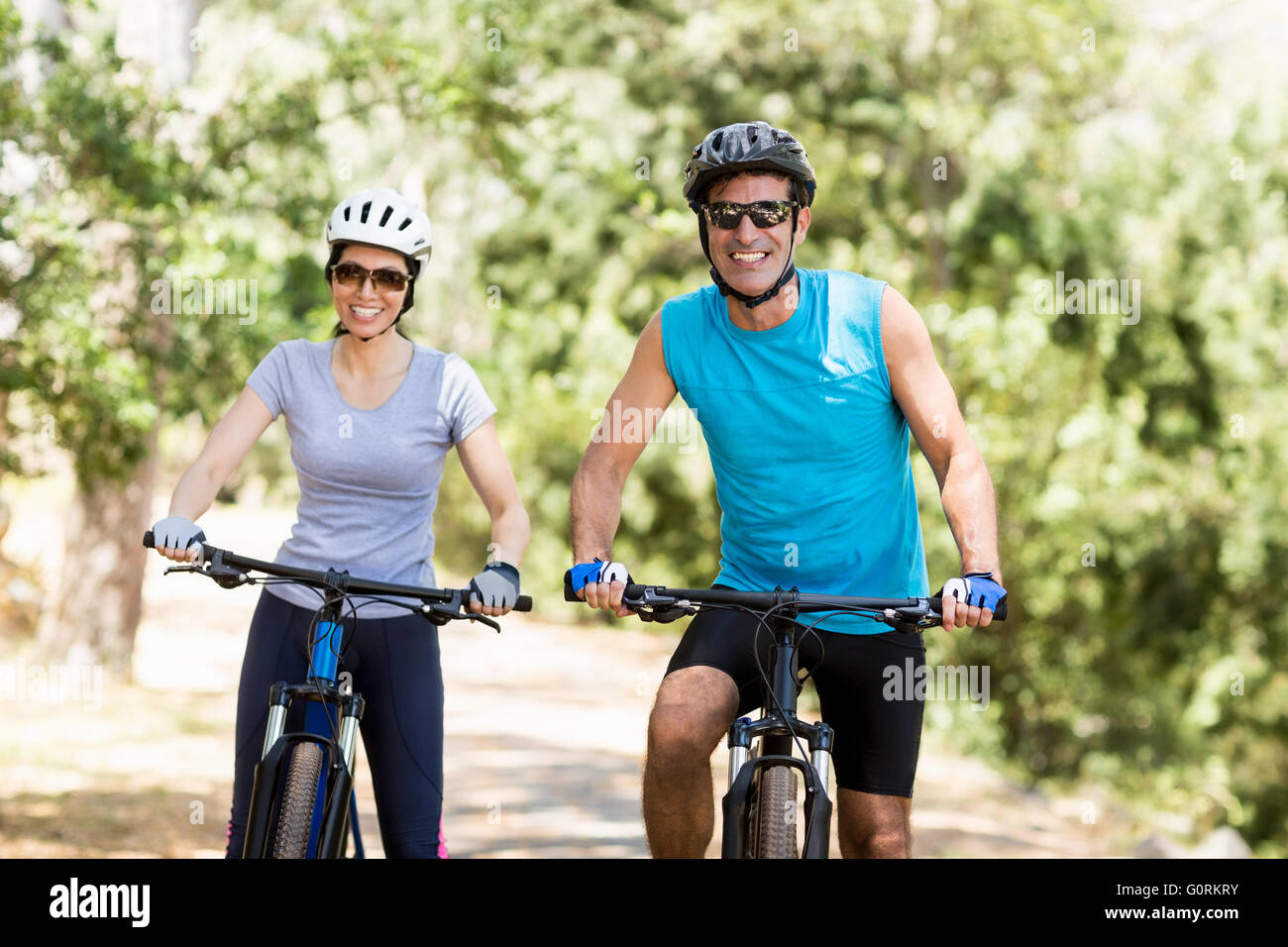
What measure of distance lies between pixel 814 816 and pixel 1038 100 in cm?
1580

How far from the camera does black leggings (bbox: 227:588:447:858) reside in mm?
4203

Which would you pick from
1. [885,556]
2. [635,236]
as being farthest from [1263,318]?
[885,556]

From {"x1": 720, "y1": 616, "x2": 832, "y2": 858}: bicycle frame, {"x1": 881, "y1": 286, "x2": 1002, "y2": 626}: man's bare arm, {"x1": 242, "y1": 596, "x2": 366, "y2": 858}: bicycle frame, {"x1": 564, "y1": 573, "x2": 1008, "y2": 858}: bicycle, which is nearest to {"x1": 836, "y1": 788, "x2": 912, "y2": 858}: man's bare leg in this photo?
{"x1": 720, "y1": 616, "x2": 832, "y2": 858}: bicycle frame

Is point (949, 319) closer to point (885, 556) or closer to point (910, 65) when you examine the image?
point (910, 65)

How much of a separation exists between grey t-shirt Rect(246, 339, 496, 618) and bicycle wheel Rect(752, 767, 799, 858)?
1.17m

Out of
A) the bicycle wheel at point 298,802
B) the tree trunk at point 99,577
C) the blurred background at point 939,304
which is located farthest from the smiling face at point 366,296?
the tree trunk at point 99,577

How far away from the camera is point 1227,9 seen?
1984cm

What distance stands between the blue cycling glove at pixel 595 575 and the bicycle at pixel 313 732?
0.22 meters

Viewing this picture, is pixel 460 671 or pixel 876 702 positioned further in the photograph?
pixel 460 671

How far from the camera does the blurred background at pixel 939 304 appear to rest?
12.0m

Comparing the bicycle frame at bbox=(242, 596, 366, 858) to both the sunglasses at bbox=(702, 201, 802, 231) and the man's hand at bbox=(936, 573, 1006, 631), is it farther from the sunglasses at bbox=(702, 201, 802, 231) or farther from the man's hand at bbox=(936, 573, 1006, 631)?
the man's hand at bbox=(936, 573, 1006, 631)

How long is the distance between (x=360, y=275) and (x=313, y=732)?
4.06ft

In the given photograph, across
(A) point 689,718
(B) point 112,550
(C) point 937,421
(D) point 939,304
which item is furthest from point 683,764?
(D) point 939,304

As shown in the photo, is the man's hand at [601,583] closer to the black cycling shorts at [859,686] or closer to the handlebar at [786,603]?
the handlebar at [786,603]
